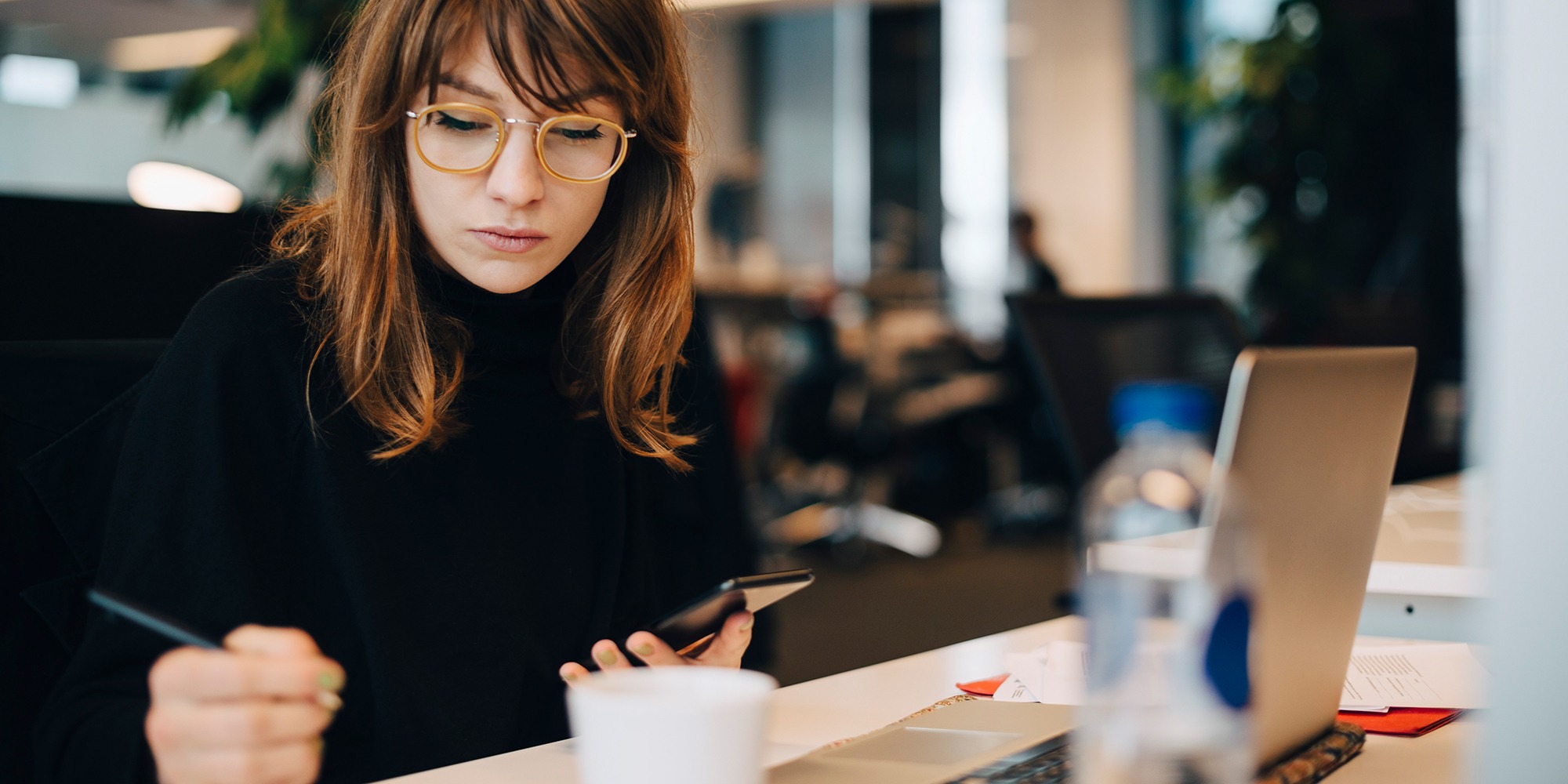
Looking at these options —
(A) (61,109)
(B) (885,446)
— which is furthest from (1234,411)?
(B) (885,446)

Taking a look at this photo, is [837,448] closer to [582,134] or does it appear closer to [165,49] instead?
[165,49]

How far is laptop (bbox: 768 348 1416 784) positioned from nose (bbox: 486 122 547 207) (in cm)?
50

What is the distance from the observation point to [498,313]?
112 cm

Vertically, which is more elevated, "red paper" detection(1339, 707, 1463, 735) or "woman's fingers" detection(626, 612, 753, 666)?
"woman's fingers" detection(626, 612, 753, 666)

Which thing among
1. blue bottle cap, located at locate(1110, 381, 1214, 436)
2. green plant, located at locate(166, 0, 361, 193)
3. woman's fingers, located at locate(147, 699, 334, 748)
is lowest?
woman's fingers, located at locate(147, 699, 334, 748)

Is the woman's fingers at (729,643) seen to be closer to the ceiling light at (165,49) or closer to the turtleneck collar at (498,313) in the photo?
the turtleneck collar at (498,313)

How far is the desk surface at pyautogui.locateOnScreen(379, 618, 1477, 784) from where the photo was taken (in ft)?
2.42

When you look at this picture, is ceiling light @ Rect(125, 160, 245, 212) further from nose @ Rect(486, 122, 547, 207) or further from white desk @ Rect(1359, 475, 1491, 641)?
white desk @ Rect(1359, 475, 1491, 641)

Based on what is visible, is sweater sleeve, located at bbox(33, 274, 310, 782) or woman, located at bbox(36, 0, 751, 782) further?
woman, located at bbox(36, 0, 751, 782)

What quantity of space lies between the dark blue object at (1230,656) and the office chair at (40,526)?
799 mm

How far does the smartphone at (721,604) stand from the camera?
767mm

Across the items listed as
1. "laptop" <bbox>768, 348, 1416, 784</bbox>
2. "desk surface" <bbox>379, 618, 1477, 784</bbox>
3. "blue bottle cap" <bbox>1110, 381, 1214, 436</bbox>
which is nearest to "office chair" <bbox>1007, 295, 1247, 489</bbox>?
"desk surface" <bbox>379, 618, 1477, 784</bbox>

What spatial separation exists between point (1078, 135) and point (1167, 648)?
6831 mm

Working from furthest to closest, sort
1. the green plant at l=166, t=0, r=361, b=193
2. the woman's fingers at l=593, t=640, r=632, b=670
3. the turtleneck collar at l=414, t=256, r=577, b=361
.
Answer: the green plant at l=166, t=0, r=361, b=193 → the turtleneck collar at l=414, t=256, r=577, b=361 → the woman's fingers at l=593, t=640, r=632, b=670
